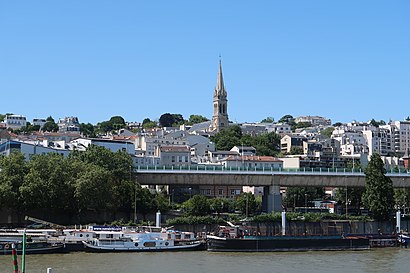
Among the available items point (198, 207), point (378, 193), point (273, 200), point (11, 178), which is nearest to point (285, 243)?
point (378, 193)

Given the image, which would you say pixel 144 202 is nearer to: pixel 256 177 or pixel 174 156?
pixel 256 177

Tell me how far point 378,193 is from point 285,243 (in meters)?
16.7

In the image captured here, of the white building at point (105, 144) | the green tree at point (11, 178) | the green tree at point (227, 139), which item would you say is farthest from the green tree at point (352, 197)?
the green tree at point (227, 139)

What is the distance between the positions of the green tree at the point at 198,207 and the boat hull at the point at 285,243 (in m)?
17.6

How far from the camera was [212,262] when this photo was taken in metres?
53.1

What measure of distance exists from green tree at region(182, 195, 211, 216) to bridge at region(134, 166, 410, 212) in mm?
2302

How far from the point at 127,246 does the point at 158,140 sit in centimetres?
9289

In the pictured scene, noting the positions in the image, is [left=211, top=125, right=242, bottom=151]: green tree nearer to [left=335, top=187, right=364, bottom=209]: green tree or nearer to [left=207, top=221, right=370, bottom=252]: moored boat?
[left=335, top=187, right=364, bottom=209]: green tree

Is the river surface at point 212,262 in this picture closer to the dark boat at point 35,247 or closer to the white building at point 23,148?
the dark boat at point 35,247

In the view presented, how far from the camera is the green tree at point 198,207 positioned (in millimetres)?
81188

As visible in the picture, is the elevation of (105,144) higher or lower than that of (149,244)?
higher

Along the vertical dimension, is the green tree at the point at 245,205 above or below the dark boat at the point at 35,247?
above

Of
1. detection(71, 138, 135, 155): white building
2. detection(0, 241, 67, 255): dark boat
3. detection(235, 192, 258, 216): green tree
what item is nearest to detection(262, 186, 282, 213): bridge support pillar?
detection(235, 192, 258, 216): green tree

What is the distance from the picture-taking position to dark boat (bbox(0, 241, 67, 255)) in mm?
55719
